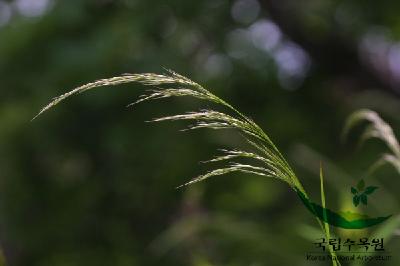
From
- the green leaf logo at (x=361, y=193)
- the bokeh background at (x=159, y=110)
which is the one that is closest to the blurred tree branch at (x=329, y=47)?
the bokeh background at (x=159, y=110)

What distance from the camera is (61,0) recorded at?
12.2ft

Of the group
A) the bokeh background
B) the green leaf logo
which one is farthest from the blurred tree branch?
the green leaf logo

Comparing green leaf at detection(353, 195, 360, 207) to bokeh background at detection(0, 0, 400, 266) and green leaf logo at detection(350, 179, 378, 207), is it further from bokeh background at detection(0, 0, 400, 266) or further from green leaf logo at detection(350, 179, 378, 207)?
bokeh background at detection(0, 0, 400, 266)

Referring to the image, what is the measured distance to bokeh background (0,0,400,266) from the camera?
362cm

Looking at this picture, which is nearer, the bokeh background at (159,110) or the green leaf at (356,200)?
the green leaf at (356,200)

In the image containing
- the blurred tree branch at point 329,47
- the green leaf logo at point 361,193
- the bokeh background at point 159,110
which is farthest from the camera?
the blurred tree branch at point 329,47

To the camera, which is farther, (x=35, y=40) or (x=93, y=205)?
(x=93, y=205)

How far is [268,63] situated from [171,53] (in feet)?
2.18

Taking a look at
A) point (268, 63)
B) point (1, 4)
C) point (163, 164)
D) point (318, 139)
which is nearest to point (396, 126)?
point (318, 139)

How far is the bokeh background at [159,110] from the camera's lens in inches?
142

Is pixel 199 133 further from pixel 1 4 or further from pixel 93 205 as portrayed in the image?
pixel 1 4

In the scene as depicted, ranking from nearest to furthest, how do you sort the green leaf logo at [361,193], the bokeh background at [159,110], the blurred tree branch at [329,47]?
the green leaf logo at [361,193], the bokeh background at [159,110], the blurred tree branch at [329,47]

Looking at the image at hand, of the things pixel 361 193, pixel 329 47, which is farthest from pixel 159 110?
pixel 361 193

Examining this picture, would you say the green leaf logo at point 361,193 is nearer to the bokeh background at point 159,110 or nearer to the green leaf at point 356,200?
the green leaf at point 356,200
